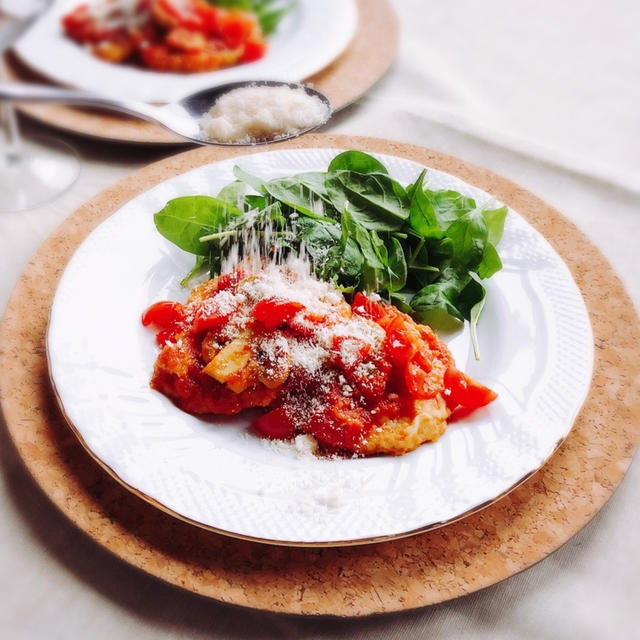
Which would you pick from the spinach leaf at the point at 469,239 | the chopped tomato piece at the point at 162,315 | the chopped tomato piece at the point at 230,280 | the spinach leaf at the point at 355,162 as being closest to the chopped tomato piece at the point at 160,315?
the chopped tomato piece at the point at 162,315

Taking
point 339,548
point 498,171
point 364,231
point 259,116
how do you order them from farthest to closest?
point 498,171 < point 259,116 < point 364,231 < point 339,548

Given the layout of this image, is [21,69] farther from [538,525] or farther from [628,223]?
[538,525]

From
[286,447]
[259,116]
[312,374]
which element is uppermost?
[259,116]

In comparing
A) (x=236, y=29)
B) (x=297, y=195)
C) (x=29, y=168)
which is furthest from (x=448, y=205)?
(x=29, y=168)

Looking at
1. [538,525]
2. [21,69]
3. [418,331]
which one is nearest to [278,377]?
[418,331]

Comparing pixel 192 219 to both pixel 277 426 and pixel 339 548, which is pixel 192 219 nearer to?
pixel 277 426

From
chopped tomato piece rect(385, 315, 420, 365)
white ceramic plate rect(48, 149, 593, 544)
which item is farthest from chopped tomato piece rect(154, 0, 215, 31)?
chopped tomato piece rect(385, 315, 420, 365)
